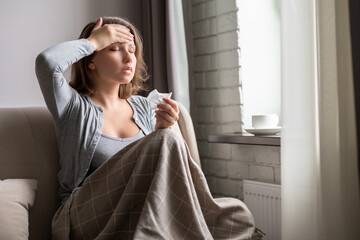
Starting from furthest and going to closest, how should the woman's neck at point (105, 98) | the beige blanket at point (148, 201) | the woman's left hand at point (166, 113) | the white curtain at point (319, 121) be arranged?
the woman's neck at point (105, 98)
the woman's left hand at point (166, 113)
the white curtain at point (319, 121)
the beige blanket at point (148, 201)

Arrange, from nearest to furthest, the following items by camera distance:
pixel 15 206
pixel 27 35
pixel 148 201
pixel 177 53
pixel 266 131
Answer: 1. pixel 148 201
2. pixel 15 206
3. pixel 266 131
4. pixel 27 35
5. pixel 177 53

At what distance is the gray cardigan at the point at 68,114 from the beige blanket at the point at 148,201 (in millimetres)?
226

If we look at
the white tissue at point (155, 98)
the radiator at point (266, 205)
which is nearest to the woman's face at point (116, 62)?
the white tissue at point (155, 98)

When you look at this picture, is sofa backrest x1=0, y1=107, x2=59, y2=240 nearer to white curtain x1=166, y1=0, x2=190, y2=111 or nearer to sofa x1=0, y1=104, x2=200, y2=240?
sofa x1=0, y1=104, x2=200, y2=240

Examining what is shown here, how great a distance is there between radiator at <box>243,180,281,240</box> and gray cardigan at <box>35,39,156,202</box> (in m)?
0.87

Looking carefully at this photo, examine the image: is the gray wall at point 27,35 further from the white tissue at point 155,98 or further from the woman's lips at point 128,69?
the white tissue at point 155,98

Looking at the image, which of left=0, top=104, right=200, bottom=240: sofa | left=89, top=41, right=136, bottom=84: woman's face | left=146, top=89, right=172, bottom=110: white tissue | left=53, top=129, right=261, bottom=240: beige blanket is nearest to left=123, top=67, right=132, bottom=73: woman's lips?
left=89, top=41, right=136, bottom=84: woman's face

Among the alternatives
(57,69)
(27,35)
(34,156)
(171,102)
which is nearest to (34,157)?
(34,156)

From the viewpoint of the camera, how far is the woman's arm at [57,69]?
5.64 ft

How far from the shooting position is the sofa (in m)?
1.72

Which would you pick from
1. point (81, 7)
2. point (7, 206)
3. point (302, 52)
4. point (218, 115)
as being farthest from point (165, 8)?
point (7, 206)

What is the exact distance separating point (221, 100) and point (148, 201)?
1.33 metres

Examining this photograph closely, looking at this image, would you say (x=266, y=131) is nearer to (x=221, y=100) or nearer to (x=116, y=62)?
(x=221, y=100)

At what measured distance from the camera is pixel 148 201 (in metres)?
1.36
